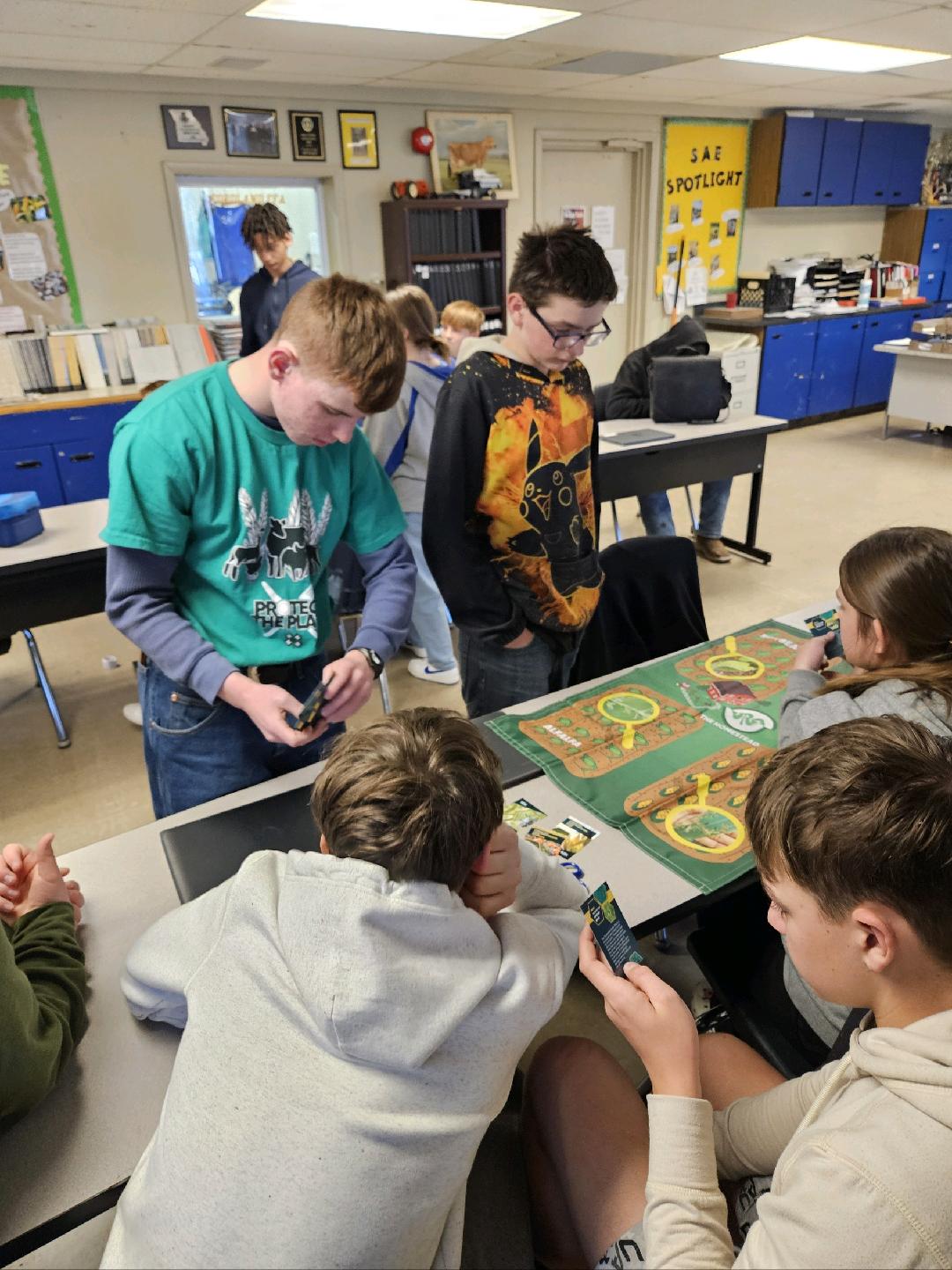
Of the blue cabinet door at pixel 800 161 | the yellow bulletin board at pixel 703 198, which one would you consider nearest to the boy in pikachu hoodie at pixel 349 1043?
the yellow bulletin board at pixel 703 198

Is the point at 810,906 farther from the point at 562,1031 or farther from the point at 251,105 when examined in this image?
the point at 251,105

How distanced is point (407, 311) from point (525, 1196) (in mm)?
2704

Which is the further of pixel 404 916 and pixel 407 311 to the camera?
pixel 407 311

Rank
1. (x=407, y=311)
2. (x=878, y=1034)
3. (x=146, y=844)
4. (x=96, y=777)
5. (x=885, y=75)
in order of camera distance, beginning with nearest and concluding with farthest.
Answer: (x=878, y=1034) → (x=146, y=844) → (x=96, y=777) → (x=407, y=311) → (x=885, y=75)

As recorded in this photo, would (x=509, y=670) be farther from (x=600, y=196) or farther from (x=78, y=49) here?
(x=600, y=196)

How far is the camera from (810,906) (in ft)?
2.72

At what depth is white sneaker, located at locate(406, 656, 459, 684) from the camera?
3268 mm

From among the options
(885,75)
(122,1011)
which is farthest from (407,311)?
(885,75)

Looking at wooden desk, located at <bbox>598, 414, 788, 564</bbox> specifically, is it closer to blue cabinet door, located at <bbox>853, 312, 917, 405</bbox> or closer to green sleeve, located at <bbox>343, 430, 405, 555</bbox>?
green sleeve, located at <bbox>343, 430, 405, 555</bbox>

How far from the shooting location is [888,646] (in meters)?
1.32

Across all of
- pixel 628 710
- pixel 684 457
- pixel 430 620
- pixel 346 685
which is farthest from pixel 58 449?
pixel 628 710

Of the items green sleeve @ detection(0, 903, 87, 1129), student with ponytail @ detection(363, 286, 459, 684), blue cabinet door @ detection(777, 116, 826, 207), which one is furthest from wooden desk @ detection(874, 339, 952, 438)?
green sleeve @ detection(0, 903, 87, 1129)

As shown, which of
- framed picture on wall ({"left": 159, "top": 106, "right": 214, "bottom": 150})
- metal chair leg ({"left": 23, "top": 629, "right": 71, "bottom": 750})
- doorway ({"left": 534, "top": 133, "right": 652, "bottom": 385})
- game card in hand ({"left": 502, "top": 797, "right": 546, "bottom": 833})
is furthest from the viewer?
doorway ({"left": 534, "top": 133, "right": 652, "bottom": 385})

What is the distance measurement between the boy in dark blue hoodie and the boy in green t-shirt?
2855 mm
